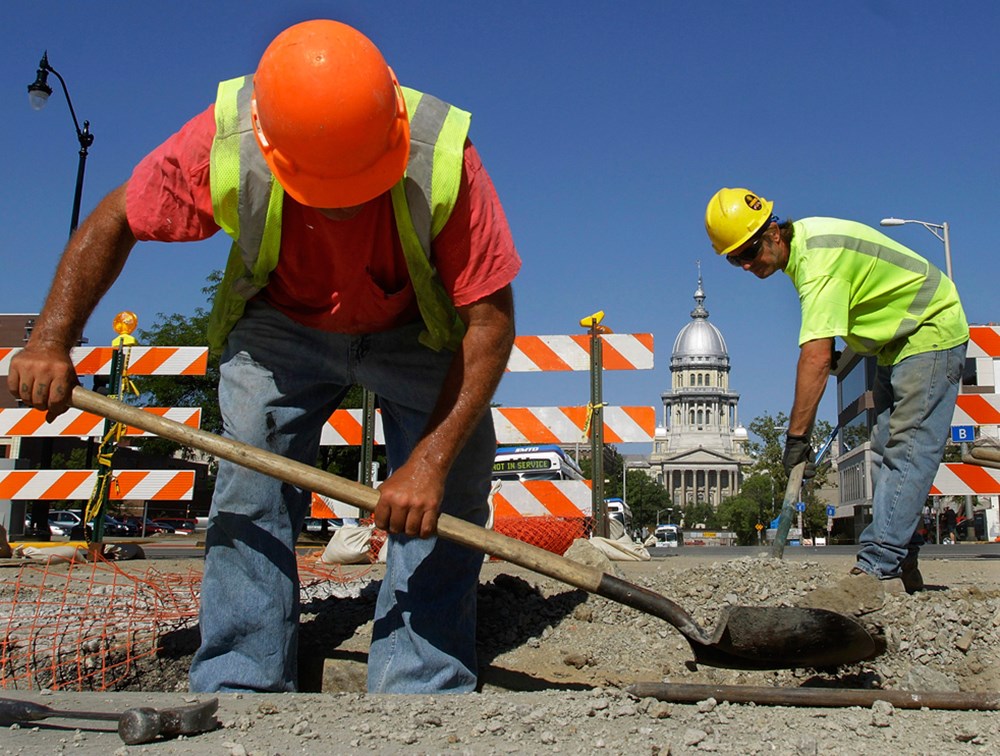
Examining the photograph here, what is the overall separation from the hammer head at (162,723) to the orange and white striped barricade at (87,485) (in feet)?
20.6

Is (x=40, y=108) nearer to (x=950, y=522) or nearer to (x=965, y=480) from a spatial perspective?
(x=965, y=480)

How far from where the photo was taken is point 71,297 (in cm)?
287

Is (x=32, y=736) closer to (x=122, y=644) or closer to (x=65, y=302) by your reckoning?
(x=65, y=302)

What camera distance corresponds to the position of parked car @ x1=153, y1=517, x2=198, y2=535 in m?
47.3

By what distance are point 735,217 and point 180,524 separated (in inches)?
1922

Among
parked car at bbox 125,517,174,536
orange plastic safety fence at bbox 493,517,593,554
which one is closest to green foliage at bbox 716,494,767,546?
parked car at bbox 125,517,174,536

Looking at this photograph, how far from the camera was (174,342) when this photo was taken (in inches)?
1331

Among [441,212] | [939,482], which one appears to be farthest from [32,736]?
[939,482]

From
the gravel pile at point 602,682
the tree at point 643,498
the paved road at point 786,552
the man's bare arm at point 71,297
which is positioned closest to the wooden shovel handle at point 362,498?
the man's bare arm at point 71,297

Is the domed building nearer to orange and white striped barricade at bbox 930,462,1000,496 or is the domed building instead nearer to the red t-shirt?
orange and white striped barricade at bbox 930,462,1000,496

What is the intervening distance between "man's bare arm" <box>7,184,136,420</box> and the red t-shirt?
0.31 feet

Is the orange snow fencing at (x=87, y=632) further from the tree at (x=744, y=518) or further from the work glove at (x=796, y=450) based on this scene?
the tree at (x=744, y=518)

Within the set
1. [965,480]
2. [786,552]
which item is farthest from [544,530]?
[965,480]

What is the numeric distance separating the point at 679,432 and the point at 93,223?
14927 centimetres
